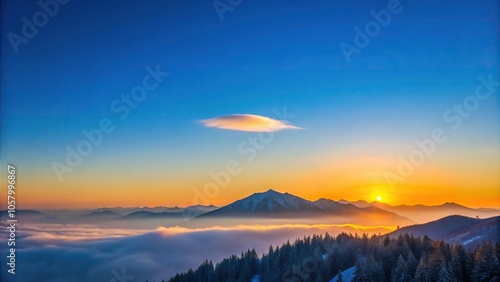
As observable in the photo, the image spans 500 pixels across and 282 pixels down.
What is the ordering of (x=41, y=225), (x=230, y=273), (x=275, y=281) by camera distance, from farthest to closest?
(x=41, y=225), (x=230, y=273), (x=275, y=281)

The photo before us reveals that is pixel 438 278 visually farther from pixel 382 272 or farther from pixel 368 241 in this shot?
pixel 368 241

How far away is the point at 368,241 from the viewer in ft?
299

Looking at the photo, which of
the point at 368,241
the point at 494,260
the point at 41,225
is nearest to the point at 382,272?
the point at 494,260

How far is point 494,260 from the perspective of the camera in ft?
183

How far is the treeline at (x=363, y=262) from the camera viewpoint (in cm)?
5778

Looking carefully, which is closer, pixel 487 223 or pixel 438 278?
pixel 438 278

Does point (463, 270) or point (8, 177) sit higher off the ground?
point (8, 177)

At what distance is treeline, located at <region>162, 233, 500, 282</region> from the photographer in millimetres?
57781

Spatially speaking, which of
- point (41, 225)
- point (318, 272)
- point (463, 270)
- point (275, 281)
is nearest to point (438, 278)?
point (463, 270)

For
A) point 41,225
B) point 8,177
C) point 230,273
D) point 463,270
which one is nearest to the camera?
point 8,177

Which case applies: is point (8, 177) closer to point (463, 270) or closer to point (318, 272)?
point (463, 270)

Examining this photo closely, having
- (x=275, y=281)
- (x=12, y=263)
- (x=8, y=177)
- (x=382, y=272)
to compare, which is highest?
(x=8, y=177)

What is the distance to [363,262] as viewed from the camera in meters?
70.1

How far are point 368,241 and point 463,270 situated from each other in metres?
30.2
